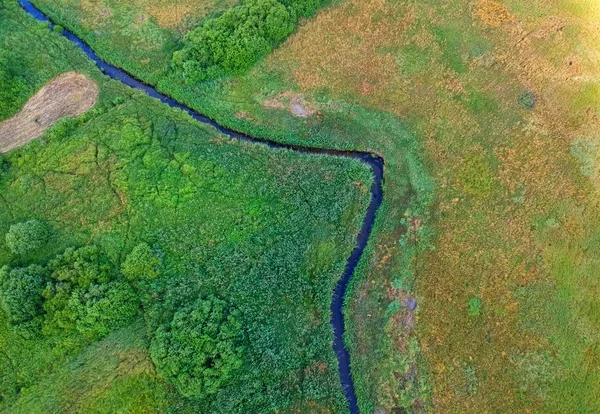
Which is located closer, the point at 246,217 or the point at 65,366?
the point at 65,366

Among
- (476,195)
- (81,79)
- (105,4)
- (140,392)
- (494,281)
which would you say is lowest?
(140,392)

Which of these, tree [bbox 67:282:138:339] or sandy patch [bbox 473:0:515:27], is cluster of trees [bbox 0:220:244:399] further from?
sandy patch [bbox 473:0:515:27]

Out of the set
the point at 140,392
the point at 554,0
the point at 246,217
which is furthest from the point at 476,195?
the point at 140,392

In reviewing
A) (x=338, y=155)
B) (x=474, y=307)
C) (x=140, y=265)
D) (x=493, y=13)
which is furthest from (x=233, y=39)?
(x=474, y=307)

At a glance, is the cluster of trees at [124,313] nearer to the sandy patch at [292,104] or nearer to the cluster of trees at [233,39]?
the sandy patch at [292,104]

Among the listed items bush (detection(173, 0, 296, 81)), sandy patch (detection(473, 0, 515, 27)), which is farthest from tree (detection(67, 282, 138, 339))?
sandy patch (detection(473, 0, 515, 27))

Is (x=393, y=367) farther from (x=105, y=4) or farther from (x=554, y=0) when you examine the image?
(x=105, y=4)
